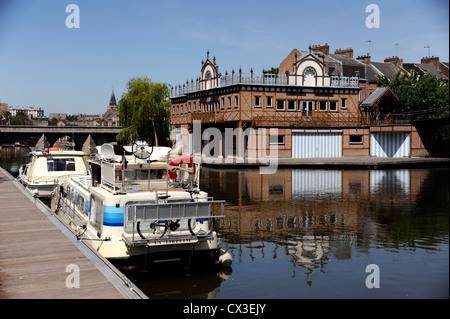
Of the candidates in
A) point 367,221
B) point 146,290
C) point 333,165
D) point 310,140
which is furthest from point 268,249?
point 310,140

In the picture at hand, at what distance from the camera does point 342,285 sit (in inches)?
462

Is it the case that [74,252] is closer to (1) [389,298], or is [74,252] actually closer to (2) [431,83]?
(1) [389,298]

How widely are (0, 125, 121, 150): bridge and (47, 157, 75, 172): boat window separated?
156ft

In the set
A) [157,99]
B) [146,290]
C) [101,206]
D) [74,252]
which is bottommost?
[146,290]

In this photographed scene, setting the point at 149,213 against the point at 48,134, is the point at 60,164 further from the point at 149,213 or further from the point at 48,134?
the point at 48,134

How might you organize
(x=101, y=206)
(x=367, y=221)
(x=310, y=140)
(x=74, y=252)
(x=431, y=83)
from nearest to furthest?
1. (x=74, y=252)
2. (x=101, y=206)
3. (x=367, y=221)
4. (x=310, y=140)
5. (x=431, y=83)

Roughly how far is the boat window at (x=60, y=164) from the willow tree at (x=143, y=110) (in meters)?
35.4

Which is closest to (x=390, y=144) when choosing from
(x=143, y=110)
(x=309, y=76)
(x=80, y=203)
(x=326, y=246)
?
(x=309, y=76)

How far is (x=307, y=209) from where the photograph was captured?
22.6 meters

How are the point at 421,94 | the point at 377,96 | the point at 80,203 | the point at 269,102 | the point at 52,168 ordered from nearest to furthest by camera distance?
the point at 80,203 → the point at 52,168 → the point at 269,102 → the point at 377,96 → the point at 421,94

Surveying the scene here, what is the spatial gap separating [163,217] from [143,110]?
4957 centimetres
